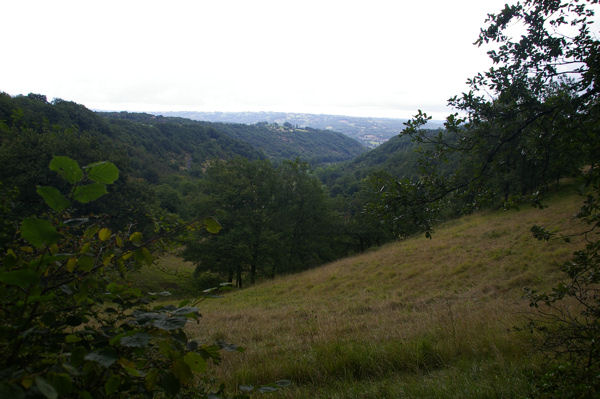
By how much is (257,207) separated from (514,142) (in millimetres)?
21735

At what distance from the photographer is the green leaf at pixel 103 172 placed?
965 millimetres

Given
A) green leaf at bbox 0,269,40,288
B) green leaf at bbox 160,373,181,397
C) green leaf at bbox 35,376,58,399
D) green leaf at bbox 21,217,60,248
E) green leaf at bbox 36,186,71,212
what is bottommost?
green leaf at bbox 160,373,181,397

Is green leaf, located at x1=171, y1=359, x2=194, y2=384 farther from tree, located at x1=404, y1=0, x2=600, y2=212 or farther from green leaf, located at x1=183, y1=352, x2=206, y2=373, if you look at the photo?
tree, located at x1=404, y1=0, x2=600, y2=212

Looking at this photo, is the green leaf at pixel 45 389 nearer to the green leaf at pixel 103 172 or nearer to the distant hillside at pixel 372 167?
the green leaf at pixel 103 172

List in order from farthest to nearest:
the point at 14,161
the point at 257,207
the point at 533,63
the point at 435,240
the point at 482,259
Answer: the point at 257,207 → the point at 435,240 → the point at 14,161 → the point at 482,259 → the point at 533,63

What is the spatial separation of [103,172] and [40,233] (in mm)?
252

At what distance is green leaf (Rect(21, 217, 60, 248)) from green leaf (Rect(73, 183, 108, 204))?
0.11 m

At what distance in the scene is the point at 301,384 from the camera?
10.5 feet

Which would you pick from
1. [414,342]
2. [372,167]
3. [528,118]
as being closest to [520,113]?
[528,118]

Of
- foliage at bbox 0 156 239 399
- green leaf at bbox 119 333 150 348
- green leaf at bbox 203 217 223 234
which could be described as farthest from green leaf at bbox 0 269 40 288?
green leaf at bbox 203 217 223 234

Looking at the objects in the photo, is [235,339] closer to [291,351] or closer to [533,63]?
[291,351]

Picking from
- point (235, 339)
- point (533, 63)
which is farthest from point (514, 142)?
point (235, 339)

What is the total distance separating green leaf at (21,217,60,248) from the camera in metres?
0.82

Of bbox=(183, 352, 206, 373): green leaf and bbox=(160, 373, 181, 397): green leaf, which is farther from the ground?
bbox=(183, 352, 206, 373): green leaf
